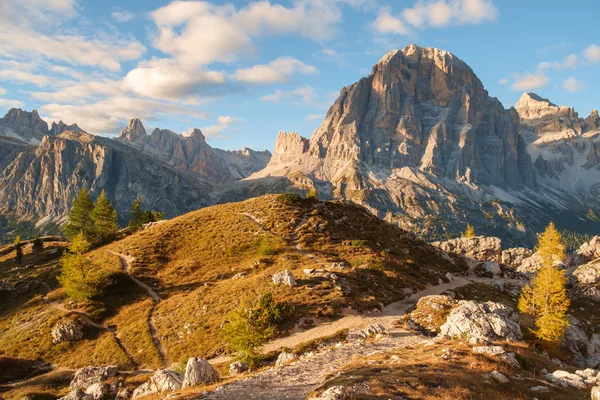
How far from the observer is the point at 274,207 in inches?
3595

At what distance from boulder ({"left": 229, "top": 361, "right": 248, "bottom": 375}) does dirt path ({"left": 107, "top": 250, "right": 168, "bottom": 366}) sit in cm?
1337

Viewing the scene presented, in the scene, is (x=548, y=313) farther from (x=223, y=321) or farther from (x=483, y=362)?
(x=223, y=321)

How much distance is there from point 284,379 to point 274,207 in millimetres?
65852

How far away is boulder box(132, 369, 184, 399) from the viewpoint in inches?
1105

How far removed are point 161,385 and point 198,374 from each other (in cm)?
343

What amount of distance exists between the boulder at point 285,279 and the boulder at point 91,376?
24.3 metres

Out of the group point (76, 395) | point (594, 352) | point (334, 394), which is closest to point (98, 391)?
point (76, 395)

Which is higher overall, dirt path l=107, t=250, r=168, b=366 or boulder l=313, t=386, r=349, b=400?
boulder l=313, t=386, r=349, b=400

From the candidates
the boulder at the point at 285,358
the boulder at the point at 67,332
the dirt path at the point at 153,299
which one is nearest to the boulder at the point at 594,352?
the boulder at the point at 285,358

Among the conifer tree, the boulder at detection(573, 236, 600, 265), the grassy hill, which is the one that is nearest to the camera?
the conifer tree

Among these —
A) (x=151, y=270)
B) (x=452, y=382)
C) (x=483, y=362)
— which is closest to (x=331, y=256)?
(x=151, y=270)

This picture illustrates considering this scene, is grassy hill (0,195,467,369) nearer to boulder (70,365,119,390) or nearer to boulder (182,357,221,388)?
boulder (70,365,119,390)

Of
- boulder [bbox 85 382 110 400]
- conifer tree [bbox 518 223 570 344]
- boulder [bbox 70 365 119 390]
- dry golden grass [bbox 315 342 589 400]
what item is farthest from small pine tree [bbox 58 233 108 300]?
conifer tree [bbox 518 223 570 344]

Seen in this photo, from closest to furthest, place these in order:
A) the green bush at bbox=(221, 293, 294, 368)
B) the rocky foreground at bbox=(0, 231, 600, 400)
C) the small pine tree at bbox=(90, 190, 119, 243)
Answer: the rocky foreground at bbox=(0, 231, 600, 400) < the green bush at bbox=(221, 293, 294, 368) < the small pine tree at bbox=(90, 190, 119, 243)
